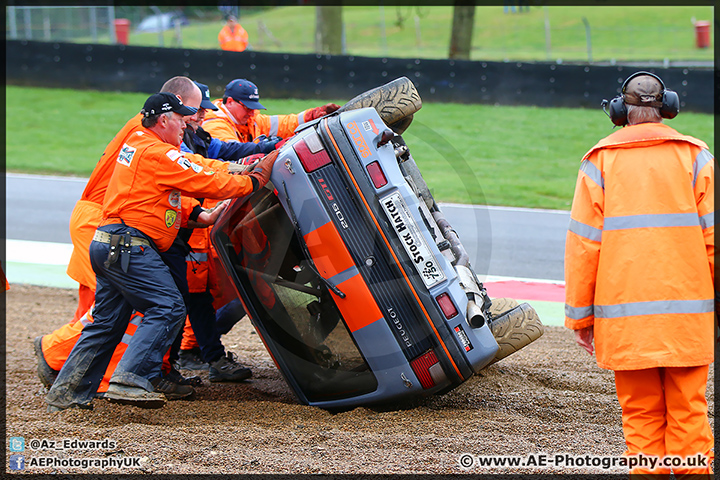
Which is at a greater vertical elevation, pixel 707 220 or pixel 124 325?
pixel 707 220

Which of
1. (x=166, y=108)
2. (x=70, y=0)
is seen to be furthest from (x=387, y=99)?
(x=70, y=0)

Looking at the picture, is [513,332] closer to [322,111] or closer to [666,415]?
[666,415]

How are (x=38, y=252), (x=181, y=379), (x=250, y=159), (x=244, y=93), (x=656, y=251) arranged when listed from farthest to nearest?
(x=38, y=252) → (x=244, y=93) → (x=181, y=379) → (x=250, y=159) → (x=656, y=251)

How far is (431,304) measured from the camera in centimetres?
440

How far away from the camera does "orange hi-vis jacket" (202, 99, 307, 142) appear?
5.91 metres

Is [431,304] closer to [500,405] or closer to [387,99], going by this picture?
[500,405]

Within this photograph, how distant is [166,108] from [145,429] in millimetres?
2007

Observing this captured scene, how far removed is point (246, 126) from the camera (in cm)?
630

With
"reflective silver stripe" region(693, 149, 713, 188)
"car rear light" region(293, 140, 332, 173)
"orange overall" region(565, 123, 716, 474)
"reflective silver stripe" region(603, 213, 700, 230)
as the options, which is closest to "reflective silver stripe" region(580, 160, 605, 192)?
"orange overall" region(565, 123, 716, 474)

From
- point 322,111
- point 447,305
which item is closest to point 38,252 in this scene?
point 322,111

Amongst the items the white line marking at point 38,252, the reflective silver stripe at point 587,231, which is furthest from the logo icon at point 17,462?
the white line marking at point 38,252

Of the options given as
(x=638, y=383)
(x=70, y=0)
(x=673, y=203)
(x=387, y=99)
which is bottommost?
(x=638, y=383)

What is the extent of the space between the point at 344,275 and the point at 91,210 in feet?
6.76

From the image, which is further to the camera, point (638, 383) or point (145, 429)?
point (145, 429)
